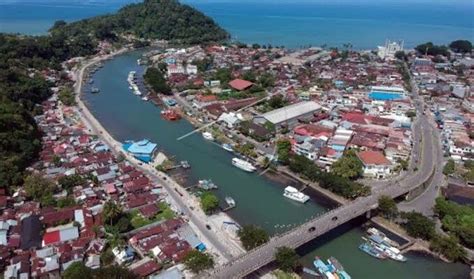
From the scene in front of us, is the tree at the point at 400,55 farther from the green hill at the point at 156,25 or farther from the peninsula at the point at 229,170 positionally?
the green hill at the point at 156,25

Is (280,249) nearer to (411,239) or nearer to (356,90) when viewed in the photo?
(411,239)

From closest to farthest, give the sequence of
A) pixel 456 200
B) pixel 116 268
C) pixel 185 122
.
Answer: pixel 116 268 → pixel 456 200 → pixel 185 122

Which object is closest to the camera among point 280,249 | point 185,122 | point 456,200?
point 280,249

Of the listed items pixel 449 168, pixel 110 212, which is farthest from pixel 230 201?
pixel 449 168

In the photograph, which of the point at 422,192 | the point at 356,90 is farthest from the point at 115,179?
the point at 356,90

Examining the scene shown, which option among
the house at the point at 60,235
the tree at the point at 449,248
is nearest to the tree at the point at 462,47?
the tree at the point at 449,248
